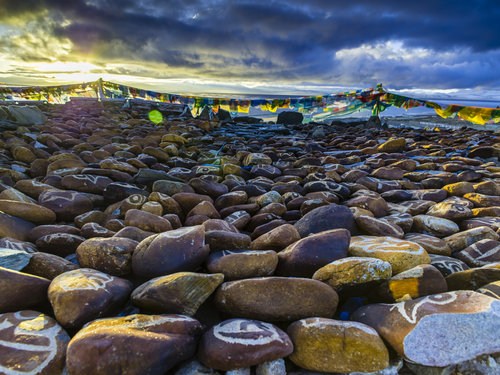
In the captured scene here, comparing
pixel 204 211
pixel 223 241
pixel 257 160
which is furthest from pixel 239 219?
pixel 257 160

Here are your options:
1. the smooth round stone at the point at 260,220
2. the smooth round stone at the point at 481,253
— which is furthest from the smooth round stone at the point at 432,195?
the smooth round stone at the point at 260,220

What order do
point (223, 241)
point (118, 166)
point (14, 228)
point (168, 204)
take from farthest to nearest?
point (118, 166) → point (168, 204) → point (14, 228) → point (223, 241)

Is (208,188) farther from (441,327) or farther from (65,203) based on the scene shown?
(441,327)

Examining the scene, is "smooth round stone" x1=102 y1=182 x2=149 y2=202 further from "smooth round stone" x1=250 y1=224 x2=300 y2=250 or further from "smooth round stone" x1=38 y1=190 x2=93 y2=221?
"smooth round stone" x1=250 y1=224 x2=300 y2=250

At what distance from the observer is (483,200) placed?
279 cm

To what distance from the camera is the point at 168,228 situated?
7.23ft

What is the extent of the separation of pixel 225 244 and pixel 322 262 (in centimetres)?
51

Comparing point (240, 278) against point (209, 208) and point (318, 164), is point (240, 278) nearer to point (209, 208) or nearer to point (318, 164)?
point (209, 208)

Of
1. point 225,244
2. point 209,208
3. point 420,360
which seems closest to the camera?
point 420,360

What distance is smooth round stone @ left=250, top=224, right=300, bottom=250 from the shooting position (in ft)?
6.25

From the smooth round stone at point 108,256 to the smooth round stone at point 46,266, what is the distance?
81 millimetres

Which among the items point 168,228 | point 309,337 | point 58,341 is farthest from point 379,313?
point 168,228

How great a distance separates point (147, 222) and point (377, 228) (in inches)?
55.2

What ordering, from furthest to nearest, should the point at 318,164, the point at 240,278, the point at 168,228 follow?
the point at 318,164 < the point at 168,228 < the point at 240,278
